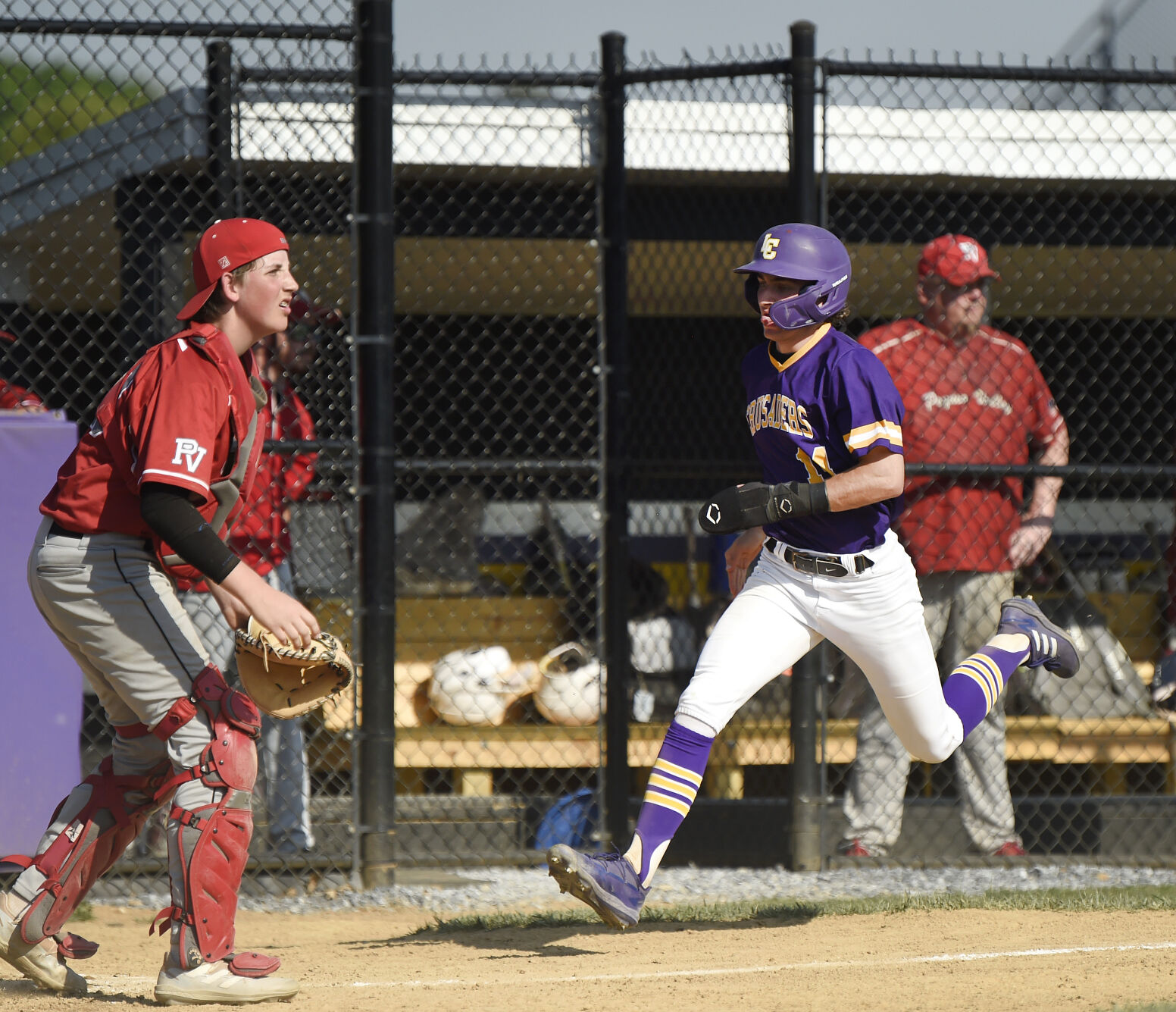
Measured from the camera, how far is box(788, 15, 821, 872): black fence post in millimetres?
5293

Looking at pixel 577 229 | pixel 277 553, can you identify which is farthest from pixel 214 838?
pixel 577 229

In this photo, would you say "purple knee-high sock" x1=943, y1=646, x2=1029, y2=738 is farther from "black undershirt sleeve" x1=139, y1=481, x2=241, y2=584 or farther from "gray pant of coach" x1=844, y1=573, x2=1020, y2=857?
"black undershirt sleeve" x1=139, y1=481, x2=241, y2=584

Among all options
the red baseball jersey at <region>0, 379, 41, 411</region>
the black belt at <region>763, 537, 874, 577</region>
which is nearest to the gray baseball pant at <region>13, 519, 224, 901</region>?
the black belt at <region>763, 537, 874, 577</region>

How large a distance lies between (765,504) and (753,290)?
27.4 inches

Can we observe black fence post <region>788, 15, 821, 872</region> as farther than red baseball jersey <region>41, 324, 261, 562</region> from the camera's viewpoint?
Yes

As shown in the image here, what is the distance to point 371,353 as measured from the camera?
5113mm

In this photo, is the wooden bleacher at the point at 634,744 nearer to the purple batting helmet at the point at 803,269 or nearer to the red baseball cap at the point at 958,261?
the red baseball cap at the point at 958,261

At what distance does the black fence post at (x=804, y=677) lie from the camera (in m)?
5.29

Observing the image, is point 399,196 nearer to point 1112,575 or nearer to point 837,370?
point 837,370

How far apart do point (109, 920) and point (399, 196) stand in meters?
3.10

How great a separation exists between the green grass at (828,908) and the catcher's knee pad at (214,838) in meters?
1.21

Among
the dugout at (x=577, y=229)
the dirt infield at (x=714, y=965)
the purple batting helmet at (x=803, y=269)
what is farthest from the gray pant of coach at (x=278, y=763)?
the purple batting helmet at (x=803, y=269)

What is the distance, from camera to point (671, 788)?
3770 millimetres

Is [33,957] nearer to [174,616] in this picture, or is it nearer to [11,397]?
[174,616]
